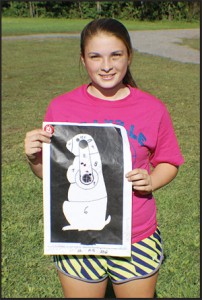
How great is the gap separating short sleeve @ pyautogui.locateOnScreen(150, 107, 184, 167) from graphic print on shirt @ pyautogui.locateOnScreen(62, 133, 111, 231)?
A: 0.88ft

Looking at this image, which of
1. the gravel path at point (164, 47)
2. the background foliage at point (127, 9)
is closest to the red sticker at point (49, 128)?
the gravel path at point (164, 47)

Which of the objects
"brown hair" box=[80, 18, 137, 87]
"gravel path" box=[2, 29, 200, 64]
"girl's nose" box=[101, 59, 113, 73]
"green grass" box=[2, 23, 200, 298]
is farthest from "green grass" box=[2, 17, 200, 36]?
"girl's nose" box=[101, 59, 113, 73]

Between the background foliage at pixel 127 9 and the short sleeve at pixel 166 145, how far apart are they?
28926 mm

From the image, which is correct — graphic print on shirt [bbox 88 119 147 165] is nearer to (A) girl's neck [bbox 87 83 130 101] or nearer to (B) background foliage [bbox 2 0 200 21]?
→ (A) girl's neck [bbox 87 83 130 101]

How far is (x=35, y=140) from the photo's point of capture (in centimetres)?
174

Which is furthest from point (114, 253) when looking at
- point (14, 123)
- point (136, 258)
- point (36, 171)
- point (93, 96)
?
point (14, 123)

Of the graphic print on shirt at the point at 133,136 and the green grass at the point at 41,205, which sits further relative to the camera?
the green grass at the point at 41,205

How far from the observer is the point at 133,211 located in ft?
6.07

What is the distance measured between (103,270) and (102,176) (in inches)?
16.1

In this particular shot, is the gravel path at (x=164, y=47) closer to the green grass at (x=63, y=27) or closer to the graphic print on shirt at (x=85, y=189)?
the green grass at (x=63, y=27)

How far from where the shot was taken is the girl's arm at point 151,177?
1.74 metres

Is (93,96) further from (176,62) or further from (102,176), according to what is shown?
(176,62)

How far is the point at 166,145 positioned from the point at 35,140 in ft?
1.74

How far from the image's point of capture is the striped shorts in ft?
6.16
